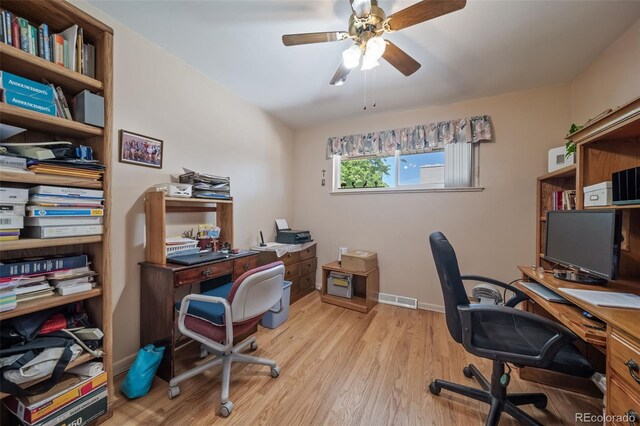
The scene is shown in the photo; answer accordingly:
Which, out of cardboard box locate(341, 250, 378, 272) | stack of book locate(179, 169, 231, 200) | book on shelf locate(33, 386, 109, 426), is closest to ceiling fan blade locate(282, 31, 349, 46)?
stack of book locate(179, 169, 231, 200)

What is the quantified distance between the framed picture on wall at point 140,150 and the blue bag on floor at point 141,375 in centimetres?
134

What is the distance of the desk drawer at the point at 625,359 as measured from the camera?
0.81m

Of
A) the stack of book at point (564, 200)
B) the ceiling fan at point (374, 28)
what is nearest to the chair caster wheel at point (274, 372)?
the ceiling fan at point (374, 28)

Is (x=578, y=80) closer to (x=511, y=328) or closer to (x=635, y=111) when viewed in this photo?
(x=635, y=111)

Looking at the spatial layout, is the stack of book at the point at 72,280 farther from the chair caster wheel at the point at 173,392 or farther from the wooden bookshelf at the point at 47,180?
the chair caster wheel at the point at 173,392

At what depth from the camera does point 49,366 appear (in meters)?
1.08

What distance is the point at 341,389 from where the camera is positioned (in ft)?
5.08

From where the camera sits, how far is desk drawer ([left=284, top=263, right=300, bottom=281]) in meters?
2.83

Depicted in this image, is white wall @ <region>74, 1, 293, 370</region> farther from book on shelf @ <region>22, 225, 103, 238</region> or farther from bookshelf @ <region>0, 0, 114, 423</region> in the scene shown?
book on shelf @ <region>22, 225, 103, 238</region>

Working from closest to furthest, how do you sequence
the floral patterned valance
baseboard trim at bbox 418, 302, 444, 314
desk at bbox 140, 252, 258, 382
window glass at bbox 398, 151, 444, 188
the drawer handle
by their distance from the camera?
the drawer handle, desk at bbox 140, 252, 258, 382, the floral patterned valance, baseboard trim at bbox 418, 302, 444, 314, window glass at bbox 398, 151, 444, 188

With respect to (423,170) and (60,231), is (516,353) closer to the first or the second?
(423,170)

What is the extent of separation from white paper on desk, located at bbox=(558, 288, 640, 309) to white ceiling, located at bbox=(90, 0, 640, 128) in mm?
1696

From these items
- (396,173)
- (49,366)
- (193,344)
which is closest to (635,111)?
(396,173)

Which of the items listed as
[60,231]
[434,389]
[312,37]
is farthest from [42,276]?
[434,389]
